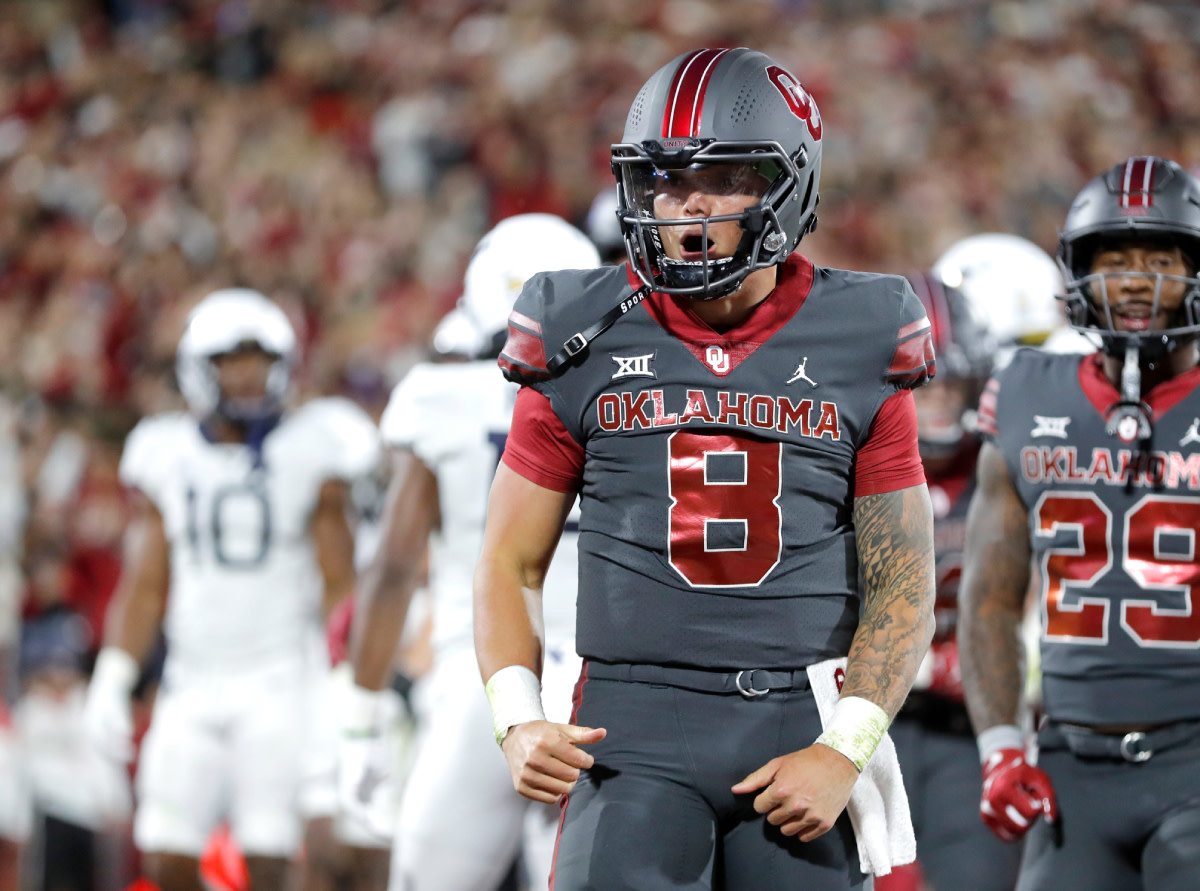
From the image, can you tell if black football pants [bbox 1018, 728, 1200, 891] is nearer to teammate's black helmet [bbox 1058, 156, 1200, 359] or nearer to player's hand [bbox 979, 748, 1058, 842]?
player's hand [bbox 979, 748, 1058, 842]

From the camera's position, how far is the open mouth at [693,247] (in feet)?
7.78

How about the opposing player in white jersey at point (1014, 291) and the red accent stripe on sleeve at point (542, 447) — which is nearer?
the red accent stripe on sleeve at point (542, 447)

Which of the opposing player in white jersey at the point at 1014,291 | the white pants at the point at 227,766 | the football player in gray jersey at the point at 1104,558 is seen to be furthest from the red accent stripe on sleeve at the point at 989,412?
the white pants at the point at 227,766

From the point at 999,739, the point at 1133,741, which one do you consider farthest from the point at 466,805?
the point at 1133,741

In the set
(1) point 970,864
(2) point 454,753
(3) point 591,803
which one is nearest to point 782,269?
(3) point 591,803

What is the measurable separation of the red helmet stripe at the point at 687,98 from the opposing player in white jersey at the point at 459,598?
109 centimetres

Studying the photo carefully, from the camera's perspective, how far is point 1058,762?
10.3 feet

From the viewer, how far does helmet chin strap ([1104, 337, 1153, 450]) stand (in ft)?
10.3

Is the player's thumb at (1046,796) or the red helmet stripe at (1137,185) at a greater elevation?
the red helmet stripe at (1137,185)

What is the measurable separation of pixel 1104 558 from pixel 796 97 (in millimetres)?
1200

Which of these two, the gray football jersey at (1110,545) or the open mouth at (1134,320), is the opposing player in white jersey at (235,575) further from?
the open mouth at (1134,320)

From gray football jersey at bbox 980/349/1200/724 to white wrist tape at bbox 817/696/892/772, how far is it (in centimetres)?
97

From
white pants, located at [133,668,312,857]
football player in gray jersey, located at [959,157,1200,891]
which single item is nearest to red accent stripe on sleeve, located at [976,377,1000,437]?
football player in gray jersey, located at [959,157,1200,891]

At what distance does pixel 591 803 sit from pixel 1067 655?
1245 millimetres
